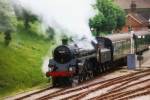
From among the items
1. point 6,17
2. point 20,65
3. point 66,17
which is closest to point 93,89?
point 66,17

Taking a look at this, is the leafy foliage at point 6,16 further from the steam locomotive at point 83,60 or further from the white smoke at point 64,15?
the steam locomotive at point 83,60

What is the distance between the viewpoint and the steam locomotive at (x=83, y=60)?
27.8m

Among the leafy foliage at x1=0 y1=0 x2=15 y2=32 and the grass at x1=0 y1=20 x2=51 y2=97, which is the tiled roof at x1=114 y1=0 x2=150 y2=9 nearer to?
the grass at x1=0 y1=20 x2=51 y2=97

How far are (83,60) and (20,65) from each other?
17.0ft

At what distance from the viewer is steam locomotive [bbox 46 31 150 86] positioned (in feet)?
91.0

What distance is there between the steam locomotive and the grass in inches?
76.2

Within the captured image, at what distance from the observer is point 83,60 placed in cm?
2864

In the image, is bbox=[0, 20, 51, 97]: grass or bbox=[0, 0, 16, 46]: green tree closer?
bbox=[0, 20, 51, 97]: grass

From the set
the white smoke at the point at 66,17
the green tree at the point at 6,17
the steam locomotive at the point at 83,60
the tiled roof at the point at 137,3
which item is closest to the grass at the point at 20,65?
the steam locomotive at the point at 83,60

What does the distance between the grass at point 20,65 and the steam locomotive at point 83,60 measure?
6.35 feet

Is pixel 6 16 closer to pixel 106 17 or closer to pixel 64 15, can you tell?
pixel 64 15

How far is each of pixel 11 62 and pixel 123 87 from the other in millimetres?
9056

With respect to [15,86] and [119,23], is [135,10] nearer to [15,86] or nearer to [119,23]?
[119,23]

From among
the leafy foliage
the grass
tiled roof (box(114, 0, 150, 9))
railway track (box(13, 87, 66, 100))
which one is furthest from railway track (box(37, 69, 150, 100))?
tiled roof (box(114, 0, 150, 9))
